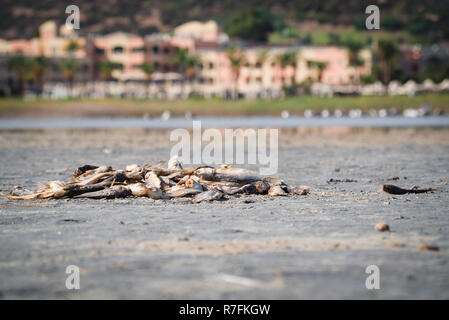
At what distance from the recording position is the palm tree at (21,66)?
126m

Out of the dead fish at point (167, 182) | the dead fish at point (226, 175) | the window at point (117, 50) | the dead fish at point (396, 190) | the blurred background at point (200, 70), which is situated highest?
the window at point (117, 50)

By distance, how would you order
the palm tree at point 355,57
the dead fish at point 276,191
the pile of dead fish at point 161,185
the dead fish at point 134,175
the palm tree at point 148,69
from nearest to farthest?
the pile of dead fish at point 161,185, the dead fish at point 276,191, the dead fish at point 134,175, the palm tree at point 355,57, the palm tree at point 148,69

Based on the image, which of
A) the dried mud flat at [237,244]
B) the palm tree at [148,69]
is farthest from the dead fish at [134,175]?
the palm tree at [148,69]

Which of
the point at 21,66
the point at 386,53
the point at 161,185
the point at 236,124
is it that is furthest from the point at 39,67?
the point at 161,185

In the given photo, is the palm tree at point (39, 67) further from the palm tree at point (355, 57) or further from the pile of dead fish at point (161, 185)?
the pile of dead fish at point (161, 185)

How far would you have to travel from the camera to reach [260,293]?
7562 mm

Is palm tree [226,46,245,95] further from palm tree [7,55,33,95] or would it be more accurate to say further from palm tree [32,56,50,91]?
palm tree [7,55,33,95]

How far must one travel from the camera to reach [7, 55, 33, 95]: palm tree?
126m

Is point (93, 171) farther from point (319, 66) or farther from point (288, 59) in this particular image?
point (288, 59)

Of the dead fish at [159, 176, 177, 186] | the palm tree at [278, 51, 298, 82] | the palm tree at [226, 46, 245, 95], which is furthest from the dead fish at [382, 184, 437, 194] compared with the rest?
the palm tree at [226, 46, 245, 95]

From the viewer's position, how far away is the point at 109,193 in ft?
49.6

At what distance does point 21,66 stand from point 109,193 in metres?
116
